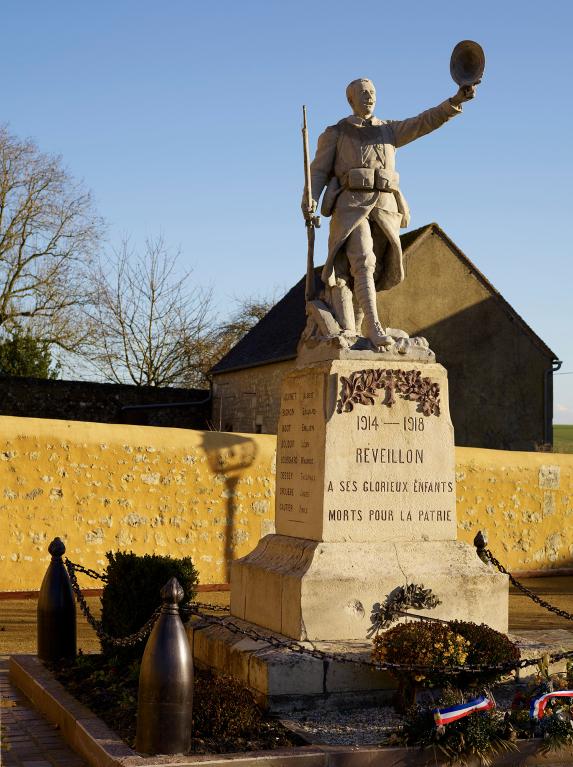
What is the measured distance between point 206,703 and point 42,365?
78.6ft

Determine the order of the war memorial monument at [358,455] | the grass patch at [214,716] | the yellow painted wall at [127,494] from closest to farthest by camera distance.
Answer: the grass patch at [214,716] < the war memorial monument at [358,455] < the yellow painted wall at [127,494]

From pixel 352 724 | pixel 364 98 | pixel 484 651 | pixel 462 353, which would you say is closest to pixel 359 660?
pixel 352 724

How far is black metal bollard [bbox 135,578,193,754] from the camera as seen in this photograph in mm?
5090

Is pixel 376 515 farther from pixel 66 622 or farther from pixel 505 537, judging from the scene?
pixel 505 537

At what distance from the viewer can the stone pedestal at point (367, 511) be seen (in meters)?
6.68

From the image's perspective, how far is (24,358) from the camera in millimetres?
28234

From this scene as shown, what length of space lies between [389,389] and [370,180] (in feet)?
5.39

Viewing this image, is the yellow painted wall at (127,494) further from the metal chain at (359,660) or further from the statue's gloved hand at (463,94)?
the statue's gloved hand at (463,94)

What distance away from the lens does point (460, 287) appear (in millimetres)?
23266

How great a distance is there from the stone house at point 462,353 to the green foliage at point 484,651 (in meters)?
15.8

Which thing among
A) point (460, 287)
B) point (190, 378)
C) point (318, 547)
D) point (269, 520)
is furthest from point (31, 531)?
point (190, 378)

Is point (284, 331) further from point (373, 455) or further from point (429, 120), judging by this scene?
point (373, 455)

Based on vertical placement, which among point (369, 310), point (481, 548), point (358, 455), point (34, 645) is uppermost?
point (369, 310)

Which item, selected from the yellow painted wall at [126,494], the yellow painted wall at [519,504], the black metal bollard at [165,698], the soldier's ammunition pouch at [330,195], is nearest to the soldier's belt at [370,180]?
the soldier's ammunition pouch at [330,195]
